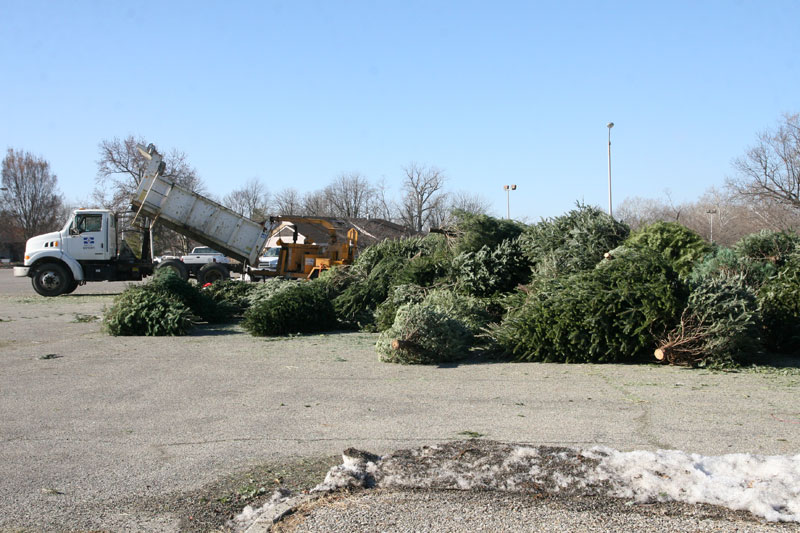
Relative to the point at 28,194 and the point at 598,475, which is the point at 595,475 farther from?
the point at 28,194

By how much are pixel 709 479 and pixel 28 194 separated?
8736 centimetres

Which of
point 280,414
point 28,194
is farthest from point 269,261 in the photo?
point 28,194

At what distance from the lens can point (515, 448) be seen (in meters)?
5.01

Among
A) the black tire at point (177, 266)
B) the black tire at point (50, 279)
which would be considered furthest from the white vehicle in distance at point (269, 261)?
the black tire at point (50, 279)

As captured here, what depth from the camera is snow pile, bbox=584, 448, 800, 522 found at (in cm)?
393

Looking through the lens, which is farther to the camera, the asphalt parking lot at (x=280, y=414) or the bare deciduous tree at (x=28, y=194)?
the bare deciduous tree at (x=28, y=194)

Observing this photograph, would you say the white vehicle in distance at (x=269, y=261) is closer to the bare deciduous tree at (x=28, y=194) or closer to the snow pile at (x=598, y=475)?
the snow pile at (x=598, y=475)

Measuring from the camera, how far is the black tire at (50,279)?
2419 cm

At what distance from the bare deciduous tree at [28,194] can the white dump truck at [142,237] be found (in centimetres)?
6069

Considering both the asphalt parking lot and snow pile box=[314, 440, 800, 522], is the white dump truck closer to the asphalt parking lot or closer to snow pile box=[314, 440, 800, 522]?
the asphalt parking lot

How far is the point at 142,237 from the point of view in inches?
1013

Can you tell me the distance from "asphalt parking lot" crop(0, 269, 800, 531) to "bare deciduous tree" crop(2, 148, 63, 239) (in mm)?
76996

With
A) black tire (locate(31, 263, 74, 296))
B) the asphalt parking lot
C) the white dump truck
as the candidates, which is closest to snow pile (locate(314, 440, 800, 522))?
the asphalt parking lot

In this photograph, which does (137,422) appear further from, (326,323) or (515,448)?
(326,323)
